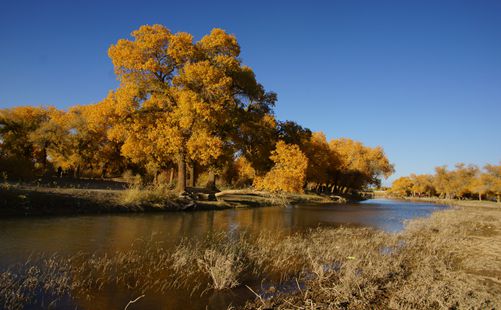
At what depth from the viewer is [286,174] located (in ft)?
80.1

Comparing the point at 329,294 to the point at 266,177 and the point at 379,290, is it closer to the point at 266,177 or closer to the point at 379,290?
the point at 379,290

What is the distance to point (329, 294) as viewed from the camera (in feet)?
25.3

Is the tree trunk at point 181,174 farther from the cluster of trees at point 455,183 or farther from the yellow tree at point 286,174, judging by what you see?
A: the cluster of trees at point 455,183

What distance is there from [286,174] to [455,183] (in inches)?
3851

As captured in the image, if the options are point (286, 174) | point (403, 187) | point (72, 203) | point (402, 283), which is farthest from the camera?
point (403, 187)

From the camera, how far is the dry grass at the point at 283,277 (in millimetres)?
7363

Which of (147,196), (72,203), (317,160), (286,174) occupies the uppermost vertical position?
(317,160)

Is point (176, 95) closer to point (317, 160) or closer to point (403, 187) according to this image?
point (317, 160)

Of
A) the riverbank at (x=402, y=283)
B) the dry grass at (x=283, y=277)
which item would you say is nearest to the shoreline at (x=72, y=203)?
the dry grass at (x=283, y=277)

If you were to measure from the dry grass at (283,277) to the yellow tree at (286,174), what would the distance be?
1163 centimetres

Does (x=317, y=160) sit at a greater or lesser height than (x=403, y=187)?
greater

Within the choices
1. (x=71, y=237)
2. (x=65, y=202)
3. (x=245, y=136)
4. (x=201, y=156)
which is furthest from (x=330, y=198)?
(x=71, y=237)

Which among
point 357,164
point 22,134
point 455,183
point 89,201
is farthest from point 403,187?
point 89,201

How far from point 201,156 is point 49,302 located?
19535mm
